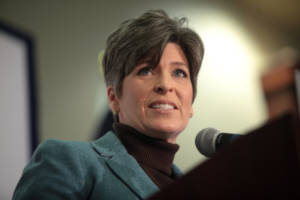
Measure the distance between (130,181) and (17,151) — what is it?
33.2 inches

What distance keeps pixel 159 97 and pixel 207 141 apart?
0.14 m

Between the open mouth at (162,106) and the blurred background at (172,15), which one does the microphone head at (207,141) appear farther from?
the blurred background at (172,15)

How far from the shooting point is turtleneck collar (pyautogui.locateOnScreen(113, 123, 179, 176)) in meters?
0.79

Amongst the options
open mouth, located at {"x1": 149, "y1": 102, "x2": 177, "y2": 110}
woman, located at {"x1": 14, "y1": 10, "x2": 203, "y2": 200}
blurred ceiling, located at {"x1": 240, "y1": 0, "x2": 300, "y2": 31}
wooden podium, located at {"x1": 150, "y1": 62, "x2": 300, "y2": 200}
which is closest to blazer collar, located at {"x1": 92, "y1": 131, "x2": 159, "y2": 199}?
woman, located at {"x1": 14, "y1": 10, "x2": 203, "y2": 200}

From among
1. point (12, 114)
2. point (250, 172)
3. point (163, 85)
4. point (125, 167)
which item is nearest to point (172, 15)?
point (12, 114)

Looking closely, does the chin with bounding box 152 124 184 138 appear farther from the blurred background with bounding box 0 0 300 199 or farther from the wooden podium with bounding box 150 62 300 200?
the wooden podium with bounding box 150 62 300 200

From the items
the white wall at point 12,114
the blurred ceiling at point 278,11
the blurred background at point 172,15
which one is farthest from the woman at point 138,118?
the blurred ceiling at point 278,11

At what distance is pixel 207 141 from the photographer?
72 cm

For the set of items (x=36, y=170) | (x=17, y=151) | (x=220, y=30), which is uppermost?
(x=220, y=30)

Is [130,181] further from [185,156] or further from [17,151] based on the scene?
[185,156]

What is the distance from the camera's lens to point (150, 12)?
0.87 m

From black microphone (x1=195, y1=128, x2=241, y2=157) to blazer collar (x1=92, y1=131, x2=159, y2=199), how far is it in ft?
0.40

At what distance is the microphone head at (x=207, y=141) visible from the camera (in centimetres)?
71

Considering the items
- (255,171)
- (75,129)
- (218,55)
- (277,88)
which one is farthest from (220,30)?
(255,171)
